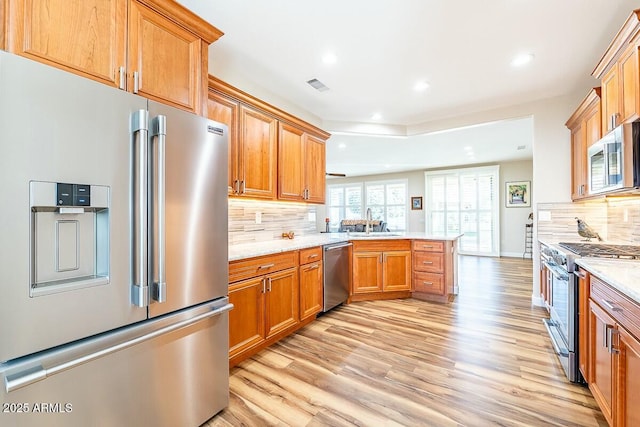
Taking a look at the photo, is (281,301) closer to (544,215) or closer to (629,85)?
(629,85)

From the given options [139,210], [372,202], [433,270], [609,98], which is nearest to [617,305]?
[609,98]

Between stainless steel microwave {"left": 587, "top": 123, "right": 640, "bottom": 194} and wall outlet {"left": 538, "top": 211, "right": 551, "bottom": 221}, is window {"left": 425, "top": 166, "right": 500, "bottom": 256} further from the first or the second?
stainless steel microwave {"left": 587, "top": 123, "right": 640, "bottom": 194}

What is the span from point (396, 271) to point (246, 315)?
7.70ft

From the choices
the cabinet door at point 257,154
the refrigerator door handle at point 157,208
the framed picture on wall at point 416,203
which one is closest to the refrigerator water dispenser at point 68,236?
the refrigerator door handle at point 157,208

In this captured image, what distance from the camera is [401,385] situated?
198 cm

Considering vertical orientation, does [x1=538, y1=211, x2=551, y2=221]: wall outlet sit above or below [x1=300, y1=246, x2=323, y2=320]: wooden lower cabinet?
above

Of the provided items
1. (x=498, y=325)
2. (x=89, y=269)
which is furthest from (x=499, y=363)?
(x=89, y=269)

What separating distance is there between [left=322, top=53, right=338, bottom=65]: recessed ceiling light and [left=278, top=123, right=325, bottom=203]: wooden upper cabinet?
2.55 feet

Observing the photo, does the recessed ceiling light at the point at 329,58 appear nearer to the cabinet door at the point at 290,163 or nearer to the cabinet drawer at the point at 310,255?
the cabinet door at the point at 290,163

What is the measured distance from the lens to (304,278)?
9.59 ft

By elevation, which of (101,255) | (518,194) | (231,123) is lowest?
(101,255)

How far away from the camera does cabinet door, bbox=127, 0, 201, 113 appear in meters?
1.50

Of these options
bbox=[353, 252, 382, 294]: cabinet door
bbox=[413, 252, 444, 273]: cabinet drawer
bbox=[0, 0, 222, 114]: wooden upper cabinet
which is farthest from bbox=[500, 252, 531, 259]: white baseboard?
bbox=[0, 0, 222, 114]: wooden upper cabinet

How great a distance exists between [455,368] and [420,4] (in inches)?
105
